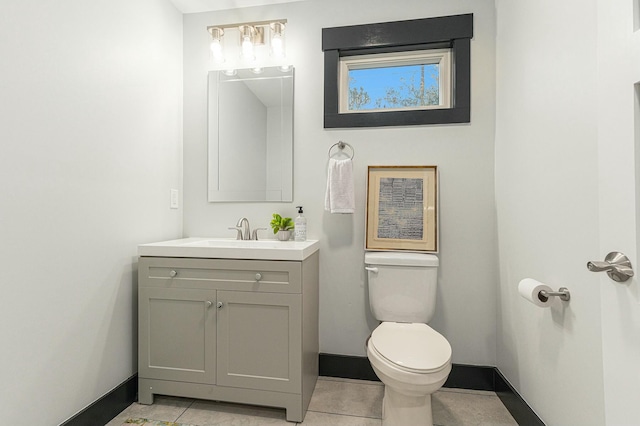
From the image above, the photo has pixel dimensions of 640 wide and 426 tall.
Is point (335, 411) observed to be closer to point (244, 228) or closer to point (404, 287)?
point (404, 287)

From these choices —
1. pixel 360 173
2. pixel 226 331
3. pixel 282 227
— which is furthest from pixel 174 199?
pixel 360 173

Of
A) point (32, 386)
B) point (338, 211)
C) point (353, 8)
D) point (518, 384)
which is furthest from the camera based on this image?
point (353, 8)

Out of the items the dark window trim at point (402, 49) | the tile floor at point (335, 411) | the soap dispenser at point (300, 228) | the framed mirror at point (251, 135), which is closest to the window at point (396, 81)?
the dark window trim at point (402, 49)

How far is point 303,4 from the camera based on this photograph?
2084mm

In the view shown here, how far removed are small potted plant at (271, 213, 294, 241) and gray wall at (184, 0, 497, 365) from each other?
9 centimetres

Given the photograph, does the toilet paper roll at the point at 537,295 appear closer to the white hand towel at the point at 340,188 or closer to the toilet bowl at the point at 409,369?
the toilet bowl at the point at 409,369

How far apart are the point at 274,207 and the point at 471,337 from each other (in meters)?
1.47

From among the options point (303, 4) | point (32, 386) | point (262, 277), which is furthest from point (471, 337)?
point (303, 4)

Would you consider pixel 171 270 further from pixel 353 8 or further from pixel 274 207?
pixel 353 8

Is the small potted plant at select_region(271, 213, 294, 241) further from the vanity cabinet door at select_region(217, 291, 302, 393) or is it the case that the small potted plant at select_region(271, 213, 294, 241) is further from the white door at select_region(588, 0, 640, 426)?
the white door at select_region(588, 0, 640, 426)

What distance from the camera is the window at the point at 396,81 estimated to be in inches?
79.7

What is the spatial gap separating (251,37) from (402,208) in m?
1.50

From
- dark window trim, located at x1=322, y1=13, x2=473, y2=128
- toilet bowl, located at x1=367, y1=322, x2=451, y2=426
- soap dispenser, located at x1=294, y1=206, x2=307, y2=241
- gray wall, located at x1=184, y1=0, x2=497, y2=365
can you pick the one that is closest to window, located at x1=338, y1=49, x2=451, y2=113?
dark window trim, located at x1=322, y1=13, x2=473, y2=128

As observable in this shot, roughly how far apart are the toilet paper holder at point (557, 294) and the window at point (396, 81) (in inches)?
48.5
